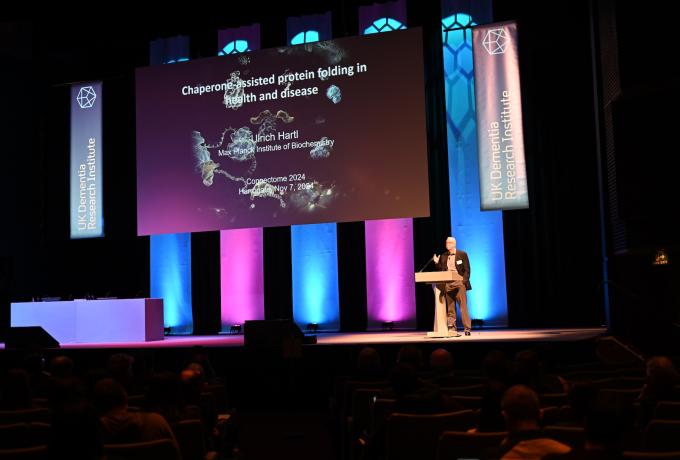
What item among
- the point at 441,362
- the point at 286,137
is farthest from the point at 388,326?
the point at 441,362

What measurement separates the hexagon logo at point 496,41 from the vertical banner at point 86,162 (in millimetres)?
6353

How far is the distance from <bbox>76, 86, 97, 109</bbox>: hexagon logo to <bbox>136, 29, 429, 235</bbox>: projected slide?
1482 mm

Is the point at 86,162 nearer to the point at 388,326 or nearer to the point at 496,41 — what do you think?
the point at 388,326

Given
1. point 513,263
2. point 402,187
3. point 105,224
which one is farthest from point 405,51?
point 105,224

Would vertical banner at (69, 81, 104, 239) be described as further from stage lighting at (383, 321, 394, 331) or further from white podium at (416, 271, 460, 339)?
white podium at (416, 271, 460, 339)

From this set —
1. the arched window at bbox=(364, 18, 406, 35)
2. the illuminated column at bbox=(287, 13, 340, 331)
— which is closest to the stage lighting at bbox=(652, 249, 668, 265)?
the illuminated column at bbox=(287, 13, 340, 331)

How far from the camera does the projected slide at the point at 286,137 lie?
1022 centimetres

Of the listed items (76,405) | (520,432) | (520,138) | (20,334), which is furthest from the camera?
(520,138)

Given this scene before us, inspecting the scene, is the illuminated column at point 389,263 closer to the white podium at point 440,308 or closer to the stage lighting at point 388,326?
the stage lighting at point 388,326

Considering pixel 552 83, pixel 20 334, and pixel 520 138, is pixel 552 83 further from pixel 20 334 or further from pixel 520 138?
pixel 20 334

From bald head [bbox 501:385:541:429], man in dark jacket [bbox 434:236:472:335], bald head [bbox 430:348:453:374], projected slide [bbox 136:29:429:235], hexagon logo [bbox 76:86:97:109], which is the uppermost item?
hexagon logo [bbox 76:86:97:109]

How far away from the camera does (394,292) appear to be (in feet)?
38.9

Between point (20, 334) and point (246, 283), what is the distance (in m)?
4.07

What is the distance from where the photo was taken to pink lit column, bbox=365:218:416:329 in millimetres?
11773
